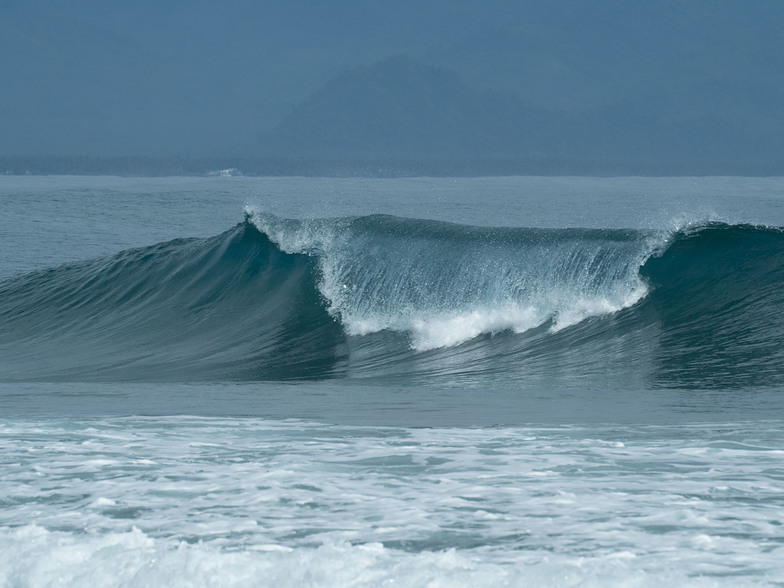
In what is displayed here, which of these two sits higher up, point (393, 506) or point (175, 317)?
point (175, 317)

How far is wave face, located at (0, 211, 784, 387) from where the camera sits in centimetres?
1038

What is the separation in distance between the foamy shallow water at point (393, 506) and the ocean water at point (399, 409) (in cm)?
2

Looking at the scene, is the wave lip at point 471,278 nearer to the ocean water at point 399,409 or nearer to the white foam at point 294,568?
the ocean water at point 399,409

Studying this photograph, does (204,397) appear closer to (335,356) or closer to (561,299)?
(335,356)

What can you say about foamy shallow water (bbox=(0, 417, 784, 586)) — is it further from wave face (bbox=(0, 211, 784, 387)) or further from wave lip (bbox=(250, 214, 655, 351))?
wave lip (bbox=(250, 214, 655, 351))

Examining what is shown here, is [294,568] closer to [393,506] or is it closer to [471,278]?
[393,506]

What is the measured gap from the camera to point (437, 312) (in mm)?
12469
